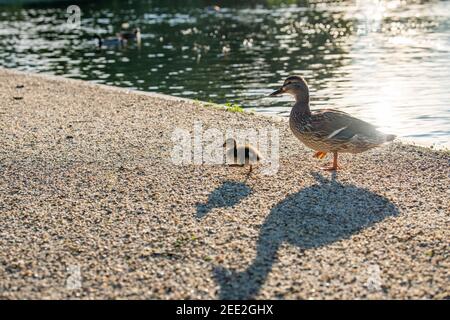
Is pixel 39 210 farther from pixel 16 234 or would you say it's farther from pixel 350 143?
pixel 350 143

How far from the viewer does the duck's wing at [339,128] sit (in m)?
10.6

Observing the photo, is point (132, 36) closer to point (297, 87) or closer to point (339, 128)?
point (297, 87)

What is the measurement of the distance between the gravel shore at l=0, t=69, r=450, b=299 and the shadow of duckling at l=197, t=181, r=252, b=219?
0.9 inches

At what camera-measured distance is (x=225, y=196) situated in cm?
994

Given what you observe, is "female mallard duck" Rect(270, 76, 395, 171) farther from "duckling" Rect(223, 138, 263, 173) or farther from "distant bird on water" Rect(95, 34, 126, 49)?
"distant bird on water" Rect(95, 34, 126, 49)

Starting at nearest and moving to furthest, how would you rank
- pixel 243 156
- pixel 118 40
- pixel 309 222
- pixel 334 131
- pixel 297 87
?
pixel 309 222
pixel 334 131
pixel 243 156
pixel 297 87
pixel 118 40

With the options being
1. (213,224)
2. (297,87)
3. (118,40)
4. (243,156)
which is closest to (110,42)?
(118,40)

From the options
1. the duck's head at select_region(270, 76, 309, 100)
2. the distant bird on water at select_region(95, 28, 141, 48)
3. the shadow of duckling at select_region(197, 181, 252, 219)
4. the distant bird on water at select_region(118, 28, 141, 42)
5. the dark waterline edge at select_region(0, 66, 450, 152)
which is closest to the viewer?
the shadow of duckling at select_region(197, 181, 252, 219)

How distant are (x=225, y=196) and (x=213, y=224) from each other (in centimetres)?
128

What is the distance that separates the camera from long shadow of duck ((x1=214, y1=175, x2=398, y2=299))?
7.05 m

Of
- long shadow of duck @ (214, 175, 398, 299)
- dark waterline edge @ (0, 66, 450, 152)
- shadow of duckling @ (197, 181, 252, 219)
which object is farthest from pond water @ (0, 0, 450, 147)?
shadow of duckling @ (197, 181, 252, 219)

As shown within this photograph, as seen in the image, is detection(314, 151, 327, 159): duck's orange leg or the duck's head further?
detection(314, 151, 327, 159): duck's orange leg

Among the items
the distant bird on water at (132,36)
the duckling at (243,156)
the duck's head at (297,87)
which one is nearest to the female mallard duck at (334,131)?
the duck's head at (297,87)
